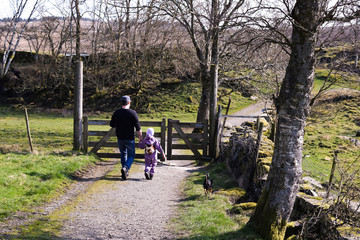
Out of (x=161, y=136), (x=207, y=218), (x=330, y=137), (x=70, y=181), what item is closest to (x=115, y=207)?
Result: (x=207, y=218)

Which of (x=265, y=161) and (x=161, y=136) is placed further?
(x=161, y=136)

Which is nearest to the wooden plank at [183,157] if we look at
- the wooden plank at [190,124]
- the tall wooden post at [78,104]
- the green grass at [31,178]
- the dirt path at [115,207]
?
the wooden plank at [190,124]

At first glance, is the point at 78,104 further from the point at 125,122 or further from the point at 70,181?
the point at 70,181

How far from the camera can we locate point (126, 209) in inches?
279

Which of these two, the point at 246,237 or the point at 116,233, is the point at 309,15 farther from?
the point at 116,233

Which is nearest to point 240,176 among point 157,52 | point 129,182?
point 129,182

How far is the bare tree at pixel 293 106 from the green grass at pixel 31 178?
4566 mm

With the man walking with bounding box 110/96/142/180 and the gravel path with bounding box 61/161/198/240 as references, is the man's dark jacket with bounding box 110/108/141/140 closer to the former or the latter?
the man walking with bounding box 110/96/142/180

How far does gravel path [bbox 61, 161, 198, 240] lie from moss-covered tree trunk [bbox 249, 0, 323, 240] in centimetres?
181

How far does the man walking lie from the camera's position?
917 cm

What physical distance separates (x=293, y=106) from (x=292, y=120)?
0.74 feet

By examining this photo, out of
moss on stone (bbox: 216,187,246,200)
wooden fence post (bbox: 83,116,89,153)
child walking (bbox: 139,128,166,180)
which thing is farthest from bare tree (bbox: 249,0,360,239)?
wooden fence post (bbox: 83,116,89,153)

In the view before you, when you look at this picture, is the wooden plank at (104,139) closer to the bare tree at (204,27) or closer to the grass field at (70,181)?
the grass field at (70,181)

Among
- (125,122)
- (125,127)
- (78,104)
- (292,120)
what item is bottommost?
(125,127)
